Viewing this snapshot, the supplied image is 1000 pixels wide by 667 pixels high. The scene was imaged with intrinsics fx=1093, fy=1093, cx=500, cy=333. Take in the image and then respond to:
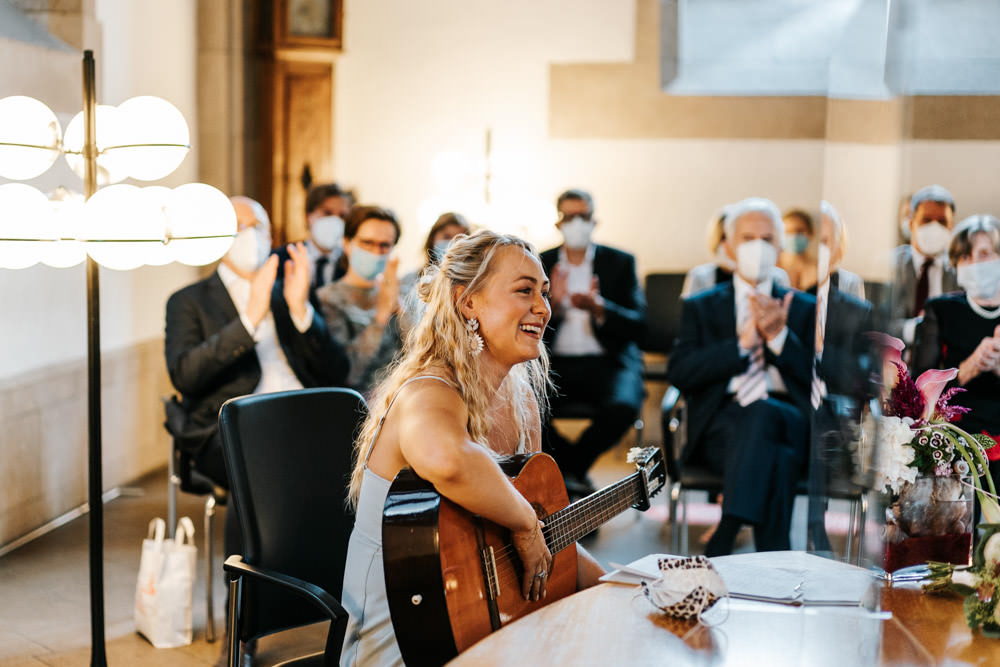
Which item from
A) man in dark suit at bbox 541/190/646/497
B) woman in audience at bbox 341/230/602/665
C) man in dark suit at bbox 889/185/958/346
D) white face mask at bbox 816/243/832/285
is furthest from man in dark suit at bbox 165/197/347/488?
white face mask at bbox 816/243/832/285

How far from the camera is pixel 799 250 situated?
5422mm

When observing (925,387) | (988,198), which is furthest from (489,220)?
(925,387)

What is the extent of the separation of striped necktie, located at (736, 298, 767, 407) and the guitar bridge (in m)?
2.14

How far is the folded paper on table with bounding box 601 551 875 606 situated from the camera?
1757 millimetres

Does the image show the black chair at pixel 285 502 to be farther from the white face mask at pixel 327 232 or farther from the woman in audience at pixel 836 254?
the white face mask at pixel 327 232

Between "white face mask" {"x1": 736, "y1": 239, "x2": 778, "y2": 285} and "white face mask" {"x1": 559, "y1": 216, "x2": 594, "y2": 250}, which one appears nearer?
"white face mask" {"x1": 736, "y1": 239, "x2": 778, "y2": 285}

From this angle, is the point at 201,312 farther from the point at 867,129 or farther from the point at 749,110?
the point at 749,110

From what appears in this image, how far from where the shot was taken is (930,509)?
72.8 inches

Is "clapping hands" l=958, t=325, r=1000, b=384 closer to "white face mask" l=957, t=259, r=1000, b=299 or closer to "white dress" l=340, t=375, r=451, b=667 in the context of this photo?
"white face mask" l=957, t=259, r=1000, b=299

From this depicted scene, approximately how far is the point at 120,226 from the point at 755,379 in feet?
7.43

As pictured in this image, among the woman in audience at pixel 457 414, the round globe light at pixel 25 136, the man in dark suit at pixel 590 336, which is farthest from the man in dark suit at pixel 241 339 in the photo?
the woman in audience at pixel 457 414

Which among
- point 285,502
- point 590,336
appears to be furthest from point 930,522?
point 590,336

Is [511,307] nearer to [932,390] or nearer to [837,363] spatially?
[837,363]

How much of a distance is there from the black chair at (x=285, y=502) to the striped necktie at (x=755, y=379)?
1.84m
